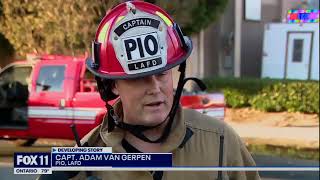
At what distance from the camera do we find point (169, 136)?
1.70 meters

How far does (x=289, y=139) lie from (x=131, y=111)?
39.6ft

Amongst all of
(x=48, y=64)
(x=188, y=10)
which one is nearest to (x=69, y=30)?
(x=48, y=64)

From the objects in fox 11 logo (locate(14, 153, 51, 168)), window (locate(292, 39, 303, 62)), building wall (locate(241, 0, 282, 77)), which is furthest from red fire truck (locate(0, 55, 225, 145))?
building wall (locate(241, 0, 282, 77))

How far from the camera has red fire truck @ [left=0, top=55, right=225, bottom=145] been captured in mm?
9734

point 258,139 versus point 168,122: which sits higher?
point 168,122

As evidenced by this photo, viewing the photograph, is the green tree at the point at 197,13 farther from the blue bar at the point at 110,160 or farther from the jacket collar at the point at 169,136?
the blue bar at the point at 110,160

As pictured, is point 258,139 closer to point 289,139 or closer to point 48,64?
point 289,139

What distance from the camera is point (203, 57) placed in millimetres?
20984

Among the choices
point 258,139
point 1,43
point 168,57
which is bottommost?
point 258,139

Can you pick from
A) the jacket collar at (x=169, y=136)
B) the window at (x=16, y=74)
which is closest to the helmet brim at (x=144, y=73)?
the jacket collar at (x=169, y=136)

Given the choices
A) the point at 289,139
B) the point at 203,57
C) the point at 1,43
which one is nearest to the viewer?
the point at 289,139

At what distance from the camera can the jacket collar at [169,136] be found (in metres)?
1.68

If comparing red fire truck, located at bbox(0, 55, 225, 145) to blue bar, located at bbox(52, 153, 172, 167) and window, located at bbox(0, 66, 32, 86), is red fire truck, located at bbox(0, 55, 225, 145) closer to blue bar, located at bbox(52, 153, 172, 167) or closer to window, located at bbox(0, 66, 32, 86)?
window, located at bbox(0, 66, 32, 86)

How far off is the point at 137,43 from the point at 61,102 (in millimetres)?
8508
